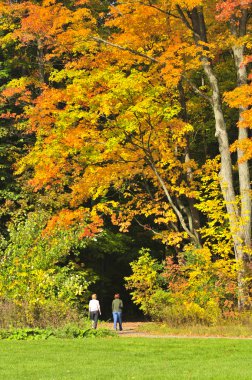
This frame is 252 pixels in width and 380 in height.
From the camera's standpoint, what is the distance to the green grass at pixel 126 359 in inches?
509

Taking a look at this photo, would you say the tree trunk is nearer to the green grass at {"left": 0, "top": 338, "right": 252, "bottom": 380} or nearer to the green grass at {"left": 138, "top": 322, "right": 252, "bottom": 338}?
the green grass at {"left": 138, "top": 322, "right": 252, "bottom": 338}

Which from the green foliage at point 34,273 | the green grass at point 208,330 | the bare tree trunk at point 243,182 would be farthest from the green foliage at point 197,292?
the green foliage at point 34,273

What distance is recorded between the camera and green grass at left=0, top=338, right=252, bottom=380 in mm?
12934

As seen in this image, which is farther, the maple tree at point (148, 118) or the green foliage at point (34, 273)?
the maple tree at point (148, 118)

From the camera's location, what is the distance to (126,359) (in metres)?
15.7

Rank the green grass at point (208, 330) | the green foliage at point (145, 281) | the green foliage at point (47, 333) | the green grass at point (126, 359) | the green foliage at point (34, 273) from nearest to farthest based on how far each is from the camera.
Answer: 1. the green grass at point (126, 359)
2. the green foliage at point (47, 333)
3. the green grass at point (208, 330)
4. the green foliage at point (34, 273)
5. the green foliage at point (145, 281)

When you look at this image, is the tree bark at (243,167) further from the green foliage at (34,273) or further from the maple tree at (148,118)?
the green foliage at (34,273)

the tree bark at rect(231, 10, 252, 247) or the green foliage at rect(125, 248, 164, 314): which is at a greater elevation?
the tree bark at rect(231, 10, 252, 247)

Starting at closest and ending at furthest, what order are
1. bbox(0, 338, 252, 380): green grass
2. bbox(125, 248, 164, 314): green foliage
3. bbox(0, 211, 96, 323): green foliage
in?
bbox(0, 338, 252, 380): green grass → bbox(0, 211, 96, 323): green foliage → bbox(125, 248, 164, 314): green foliage

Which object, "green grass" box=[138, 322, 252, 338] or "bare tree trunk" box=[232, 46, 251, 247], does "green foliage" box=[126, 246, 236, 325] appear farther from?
"bare tree trunk" box=[232, 46, 251, 247]

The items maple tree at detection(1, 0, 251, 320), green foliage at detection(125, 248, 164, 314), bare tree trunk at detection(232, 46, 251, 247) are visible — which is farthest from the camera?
green foliage at detection(125, 248, 164, 314)

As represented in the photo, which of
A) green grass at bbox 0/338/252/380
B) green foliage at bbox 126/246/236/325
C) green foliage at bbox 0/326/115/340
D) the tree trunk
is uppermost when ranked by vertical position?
the tree trunk

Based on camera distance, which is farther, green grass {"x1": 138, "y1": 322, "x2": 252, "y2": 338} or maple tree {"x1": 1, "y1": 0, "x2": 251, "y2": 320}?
maple tree {"x1": 1, "y1": 0, "x2": 251, "y2": 320}

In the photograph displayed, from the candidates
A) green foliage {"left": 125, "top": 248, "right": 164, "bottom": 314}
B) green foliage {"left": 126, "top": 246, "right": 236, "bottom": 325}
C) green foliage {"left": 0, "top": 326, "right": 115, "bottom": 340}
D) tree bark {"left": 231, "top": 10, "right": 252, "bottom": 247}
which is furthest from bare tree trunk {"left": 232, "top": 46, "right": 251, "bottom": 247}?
green foliage {"left": 0, "top": 326, "right": 115, "bottom": 340}
